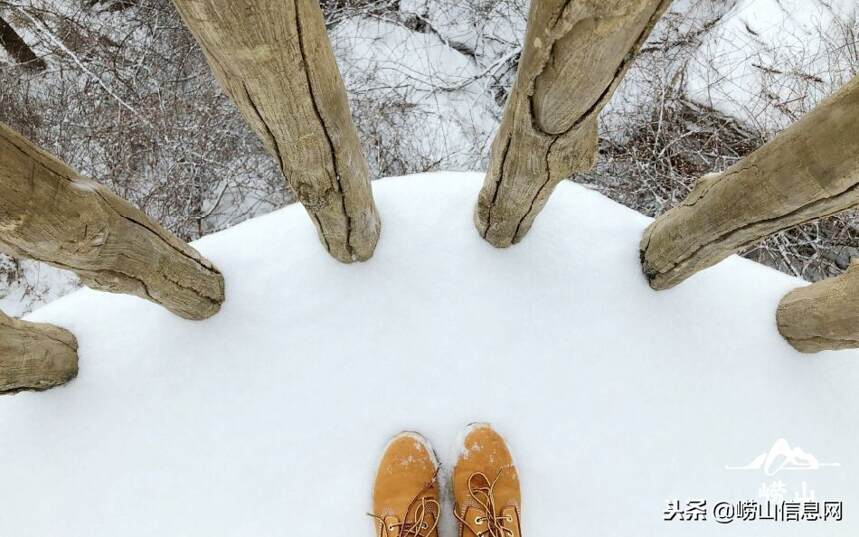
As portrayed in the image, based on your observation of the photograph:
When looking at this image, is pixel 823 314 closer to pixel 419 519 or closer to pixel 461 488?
pixel 461 488

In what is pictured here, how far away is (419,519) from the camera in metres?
1.25

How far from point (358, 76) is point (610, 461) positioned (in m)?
2.23

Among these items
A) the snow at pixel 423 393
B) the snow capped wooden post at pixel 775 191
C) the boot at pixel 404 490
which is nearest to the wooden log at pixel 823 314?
the snow at pixel 423 393

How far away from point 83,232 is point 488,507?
1081 millimetres

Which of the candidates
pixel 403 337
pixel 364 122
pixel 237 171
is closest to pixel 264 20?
pixel 403 337

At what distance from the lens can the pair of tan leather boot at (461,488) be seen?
4.09 feet

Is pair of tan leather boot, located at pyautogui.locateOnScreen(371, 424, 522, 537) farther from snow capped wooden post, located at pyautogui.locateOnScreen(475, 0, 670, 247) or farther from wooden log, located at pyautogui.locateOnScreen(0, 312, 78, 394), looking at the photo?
wooden log, located at pyautogui.locateOnScreen(0, 312, 78, 394)

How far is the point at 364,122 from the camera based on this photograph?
8.44ft

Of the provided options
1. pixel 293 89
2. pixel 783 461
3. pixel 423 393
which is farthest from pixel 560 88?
pixel 783 461

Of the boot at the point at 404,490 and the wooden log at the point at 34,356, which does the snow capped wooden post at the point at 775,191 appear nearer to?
the boot at the point at 404,490

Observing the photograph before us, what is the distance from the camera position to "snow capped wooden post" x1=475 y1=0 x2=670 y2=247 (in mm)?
543

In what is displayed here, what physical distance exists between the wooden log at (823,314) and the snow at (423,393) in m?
0.05

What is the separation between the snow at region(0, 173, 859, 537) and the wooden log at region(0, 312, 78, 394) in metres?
0.05

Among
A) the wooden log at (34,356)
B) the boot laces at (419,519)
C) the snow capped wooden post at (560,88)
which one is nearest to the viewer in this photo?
the snow capped wooden post at (560,88)
